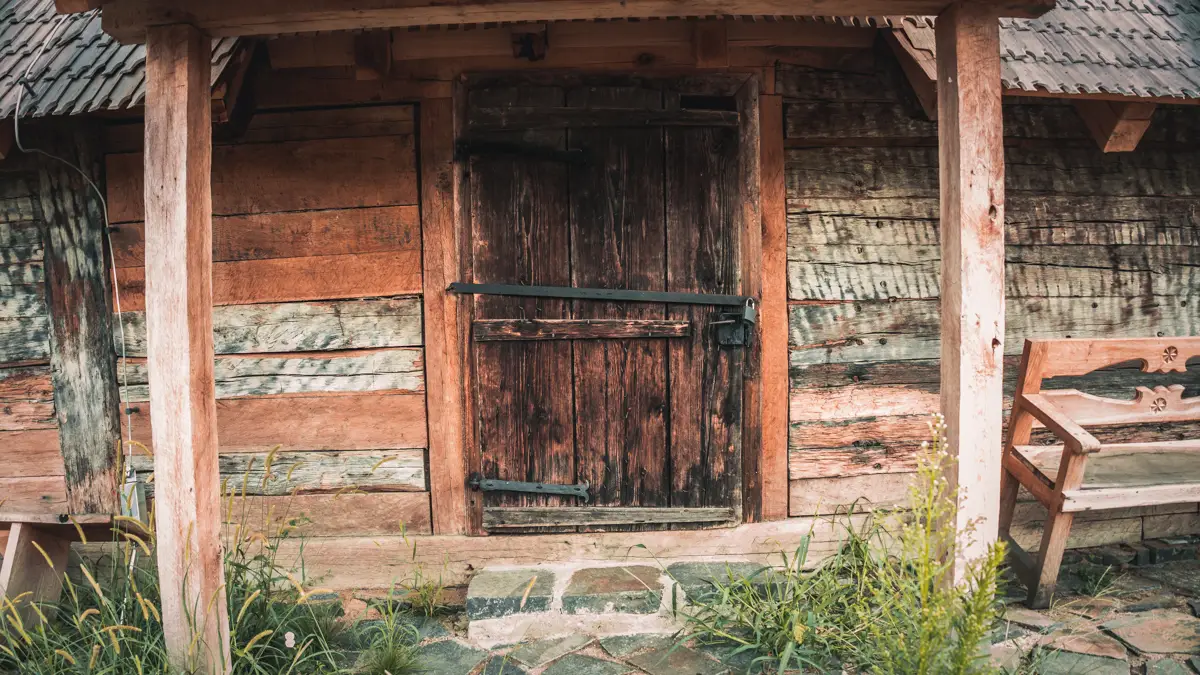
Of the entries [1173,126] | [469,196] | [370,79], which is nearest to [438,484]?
[469,196]

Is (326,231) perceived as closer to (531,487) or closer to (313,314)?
(313,314)

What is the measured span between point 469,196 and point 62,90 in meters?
1.85

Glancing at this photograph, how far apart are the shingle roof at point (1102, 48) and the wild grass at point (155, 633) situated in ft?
11.5

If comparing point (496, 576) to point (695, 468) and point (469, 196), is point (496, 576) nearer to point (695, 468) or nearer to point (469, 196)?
point (695, 468)

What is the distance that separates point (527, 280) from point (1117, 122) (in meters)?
2.96

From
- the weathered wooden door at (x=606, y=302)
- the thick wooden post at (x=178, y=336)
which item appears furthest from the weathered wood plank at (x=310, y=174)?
the thick wooden post at (x=178, y=336)

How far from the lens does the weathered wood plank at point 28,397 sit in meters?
4.08

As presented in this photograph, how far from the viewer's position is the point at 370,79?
379 centimetres

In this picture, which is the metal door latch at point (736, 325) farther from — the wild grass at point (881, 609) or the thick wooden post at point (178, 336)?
the thick wooden post at point (178, 336)

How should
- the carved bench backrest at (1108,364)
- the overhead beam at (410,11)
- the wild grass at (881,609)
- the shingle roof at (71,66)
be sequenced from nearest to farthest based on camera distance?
the wild grass at (881,609)
the overhead beam at (410,11)
the shingle roof at (71,66)
the carved bench backrest at (1108,364)

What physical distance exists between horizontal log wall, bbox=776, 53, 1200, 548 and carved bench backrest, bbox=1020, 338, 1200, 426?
54cm

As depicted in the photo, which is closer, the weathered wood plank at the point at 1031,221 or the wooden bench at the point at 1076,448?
the wooden bench at the point at 1076,448

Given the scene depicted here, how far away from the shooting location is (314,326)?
3.98 meters

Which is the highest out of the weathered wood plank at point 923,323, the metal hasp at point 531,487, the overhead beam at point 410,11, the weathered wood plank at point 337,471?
the overhead beam at point 410,11
